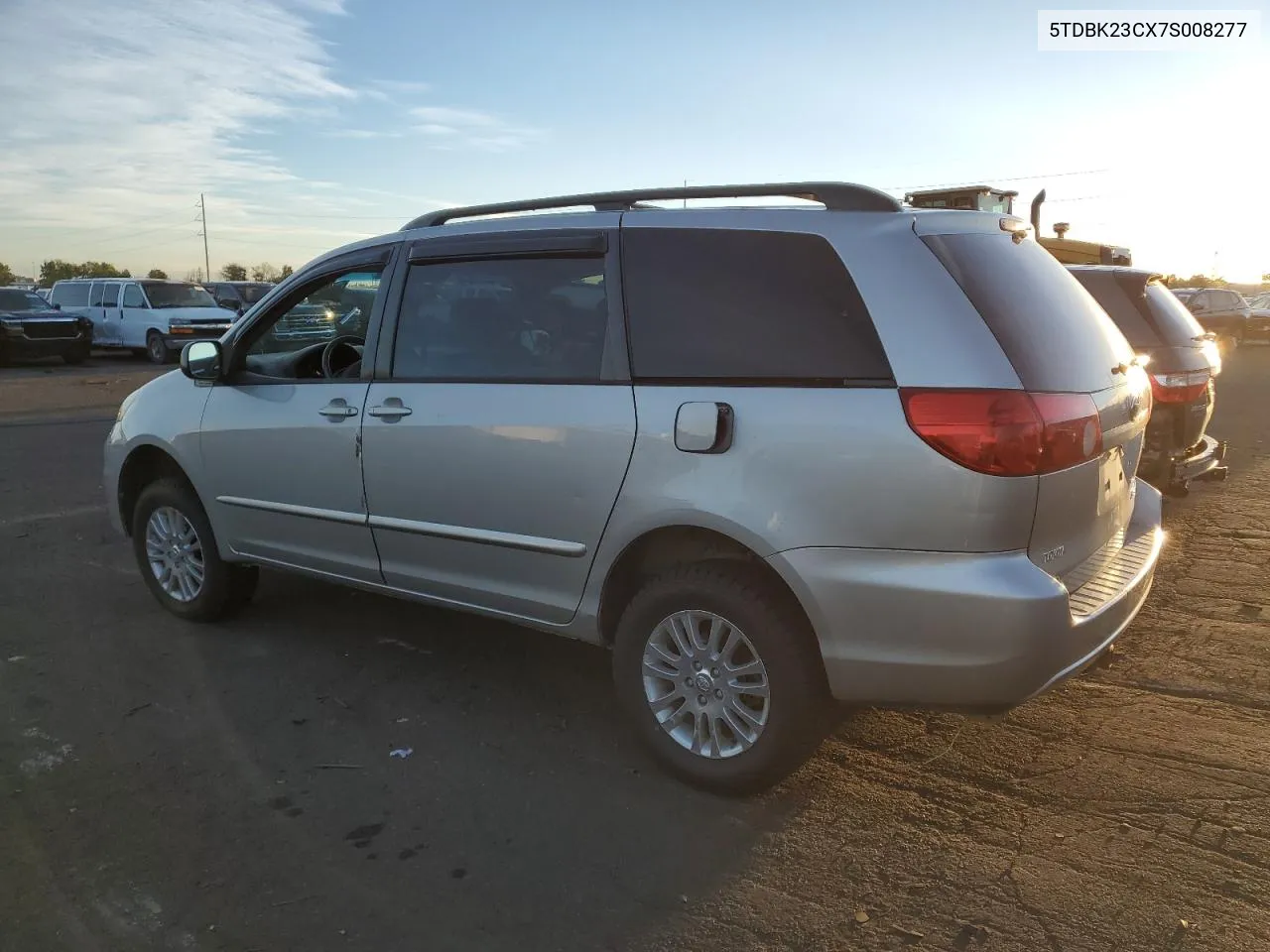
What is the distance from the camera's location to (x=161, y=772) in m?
3.60

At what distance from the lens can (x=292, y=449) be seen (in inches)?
178

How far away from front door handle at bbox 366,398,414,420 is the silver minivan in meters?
0.01

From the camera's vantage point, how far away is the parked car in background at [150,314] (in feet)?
72.4

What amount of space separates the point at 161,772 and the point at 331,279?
7.30ft

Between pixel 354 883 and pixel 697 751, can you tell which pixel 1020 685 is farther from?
pixel 354 883

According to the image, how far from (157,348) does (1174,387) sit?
2152cm

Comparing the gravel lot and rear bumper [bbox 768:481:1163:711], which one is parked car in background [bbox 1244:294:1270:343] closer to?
the gravel lot

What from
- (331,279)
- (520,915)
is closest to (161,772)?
(520,915)

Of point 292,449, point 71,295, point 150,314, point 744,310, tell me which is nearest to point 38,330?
point 150,314

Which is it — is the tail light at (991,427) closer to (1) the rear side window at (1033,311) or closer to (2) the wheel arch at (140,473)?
(1) the rear side window at (1033,311)

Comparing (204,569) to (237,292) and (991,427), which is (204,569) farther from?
(237,292)

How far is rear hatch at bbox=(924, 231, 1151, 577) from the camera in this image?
296 centimetres

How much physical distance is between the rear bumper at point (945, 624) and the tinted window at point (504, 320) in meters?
1.17

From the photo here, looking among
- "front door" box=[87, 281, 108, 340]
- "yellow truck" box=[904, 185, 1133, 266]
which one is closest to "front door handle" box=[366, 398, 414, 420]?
"yellow truck" box=[904, 185, 1133, 266]
